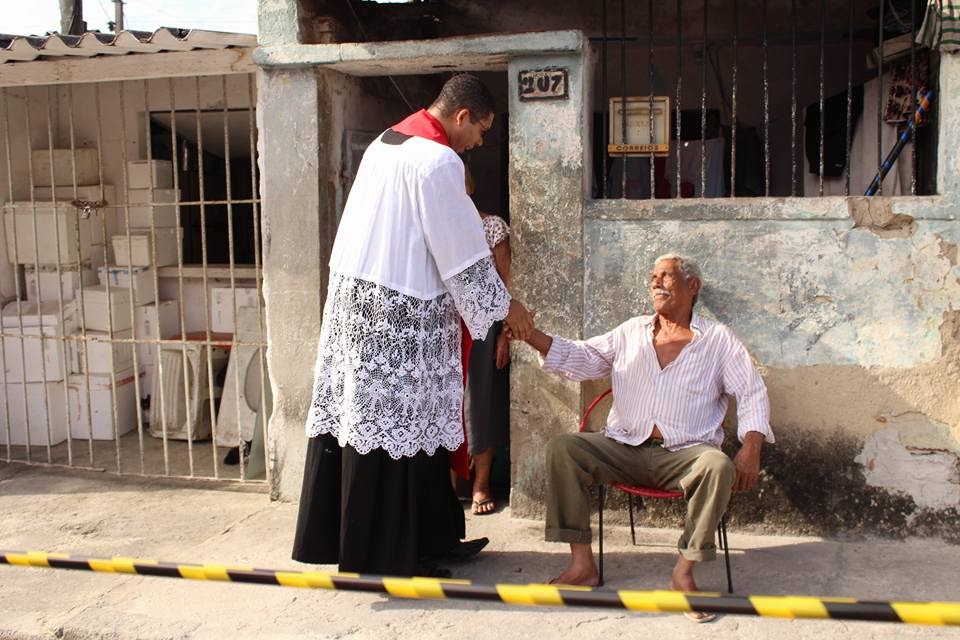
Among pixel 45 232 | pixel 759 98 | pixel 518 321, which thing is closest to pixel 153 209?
pixel 45 232

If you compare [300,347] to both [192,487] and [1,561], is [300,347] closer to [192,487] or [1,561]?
[192,487]

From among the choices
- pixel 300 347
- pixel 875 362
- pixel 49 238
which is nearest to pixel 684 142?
pixel 875 362

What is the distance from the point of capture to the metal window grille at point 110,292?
20.6 ft

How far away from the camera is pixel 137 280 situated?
21.7ft

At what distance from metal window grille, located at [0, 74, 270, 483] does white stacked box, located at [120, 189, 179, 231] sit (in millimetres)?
13

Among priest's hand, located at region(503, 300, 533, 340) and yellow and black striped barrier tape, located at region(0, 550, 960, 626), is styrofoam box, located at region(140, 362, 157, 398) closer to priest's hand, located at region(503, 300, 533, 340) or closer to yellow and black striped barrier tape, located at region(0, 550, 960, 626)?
priest's hand, located at region(503, 300, 533, 340)

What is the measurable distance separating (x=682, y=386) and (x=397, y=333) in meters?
1.22

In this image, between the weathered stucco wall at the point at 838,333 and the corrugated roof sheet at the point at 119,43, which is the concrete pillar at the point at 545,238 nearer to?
the weathered stucco wall at the point at 838,333

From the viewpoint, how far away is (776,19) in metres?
6.15

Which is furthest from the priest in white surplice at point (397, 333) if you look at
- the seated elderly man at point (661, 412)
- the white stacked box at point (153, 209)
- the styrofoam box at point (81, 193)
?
the styrofoam box at point (81, 193)

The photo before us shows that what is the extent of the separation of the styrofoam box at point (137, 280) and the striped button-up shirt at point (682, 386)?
3.70 metres

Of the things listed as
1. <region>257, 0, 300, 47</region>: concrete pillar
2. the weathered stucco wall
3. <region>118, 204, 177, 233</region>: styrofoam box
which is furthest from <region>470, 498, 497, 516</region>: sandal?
<region>118, 204, 177, 233</region>: styrofoam box

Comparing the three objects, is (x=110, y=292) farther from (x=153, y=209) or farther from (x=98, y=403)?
(x=98, y=403)

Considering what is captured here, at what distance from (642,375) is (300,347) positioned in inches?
74.2
